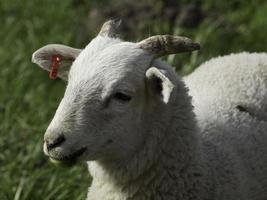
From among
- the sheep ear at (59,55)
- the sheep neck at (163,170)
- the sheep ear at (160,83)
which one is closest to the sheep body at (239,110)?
the sheep neck at (163,170)

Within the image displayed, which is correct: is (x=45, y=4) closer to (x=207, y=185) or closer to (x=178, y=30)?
(x=178, y=30)

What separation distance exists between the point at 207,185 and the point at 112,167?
1.85 ft

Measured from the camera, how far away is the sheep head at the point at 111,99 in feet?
12.2

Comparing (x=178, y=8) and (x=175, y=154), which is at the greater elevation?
(x=175, y=154)

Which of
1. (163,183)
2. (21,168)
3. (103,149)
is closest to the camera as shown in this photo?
(103,149)

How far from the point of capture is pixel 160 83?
3924 mm

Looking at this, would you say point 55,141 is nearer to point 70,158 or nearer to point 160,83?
point 70,158

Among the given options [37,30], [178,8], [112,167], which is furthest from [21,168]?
[178,8]

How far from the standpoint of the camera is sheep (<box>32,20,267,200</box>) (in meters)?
3.76

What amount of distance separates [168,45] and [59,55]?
2.31 feet

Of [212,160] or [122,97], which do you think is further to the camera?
[212,160]

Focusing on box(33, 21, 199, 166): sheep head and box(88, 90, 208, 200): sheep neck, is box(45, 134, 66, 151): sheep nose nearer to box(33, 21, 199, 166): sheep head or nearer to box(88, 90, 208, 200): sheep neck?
box(33, 21, 199, 166): sheep head

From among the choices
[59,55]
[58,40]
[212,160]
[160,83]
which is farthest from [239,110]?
[58,40]

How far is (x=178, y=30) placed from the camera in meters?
7.68
